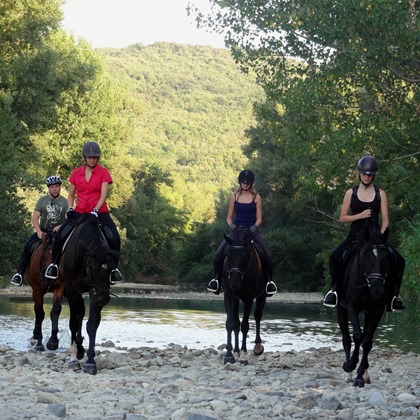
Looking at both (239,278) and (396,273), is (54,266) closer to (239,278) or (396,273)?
(239,278)

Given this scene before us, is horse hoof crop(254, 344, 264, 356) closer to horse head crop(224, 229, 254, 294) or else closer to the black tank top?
horse head crop(224, 229, 254, 294)

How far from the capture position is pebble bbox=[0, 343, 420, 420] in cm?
965

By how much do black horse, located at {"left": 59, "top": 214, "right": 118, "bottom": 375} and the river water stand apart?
3565 mm

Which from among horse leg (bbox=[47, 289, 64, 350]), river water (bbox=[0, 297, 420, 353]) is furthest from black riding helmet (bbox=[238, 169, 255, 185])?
river water (bbox=[0, 297, 420, 353])

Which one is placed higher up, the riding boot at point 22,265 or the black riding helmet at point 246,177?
the black riding helmet at point 246,177

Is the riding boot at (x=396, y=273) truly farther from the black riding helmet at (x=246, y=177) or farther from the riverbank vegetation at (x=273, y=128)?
the riverbank vegetation at (x=273, y=128)

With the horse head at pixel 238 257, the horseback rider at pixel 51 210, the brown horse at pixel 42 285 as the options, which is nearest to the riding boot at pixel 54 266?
the brown horse at pixel 42 285

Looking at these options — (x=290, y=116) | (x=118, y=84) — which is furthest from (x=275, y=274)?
(x=290, y=116)

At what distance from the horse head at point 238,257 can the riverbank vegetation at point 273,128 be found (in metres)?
5.62

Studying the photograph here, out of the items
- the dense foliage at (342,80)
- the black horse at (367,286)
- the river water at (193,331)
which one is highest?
the dense foliage at (342,80)

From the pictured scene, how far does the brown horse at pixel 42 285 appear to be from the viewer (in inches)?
655

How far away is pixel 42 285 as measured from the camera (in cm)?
1744

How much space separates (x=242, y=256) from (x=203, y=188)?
479 feet

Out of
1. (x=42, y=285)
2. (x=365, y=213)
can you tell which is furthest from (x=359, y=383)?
(x=42, y=285)
